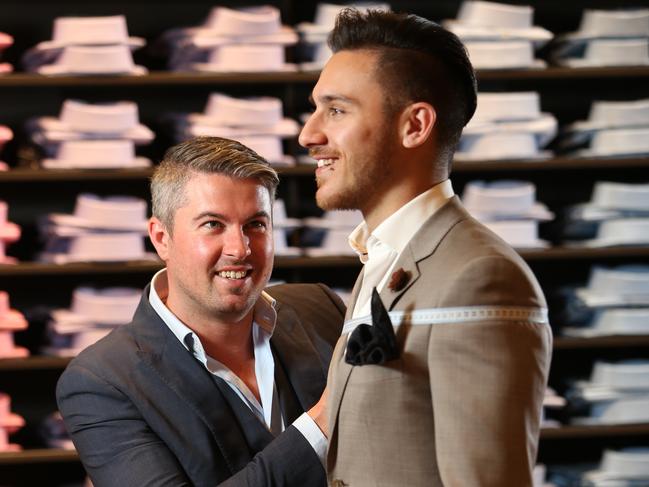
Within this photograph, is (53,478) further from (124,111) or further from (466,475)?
(466,475)

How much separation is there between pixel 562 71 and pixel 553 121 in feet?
0.63

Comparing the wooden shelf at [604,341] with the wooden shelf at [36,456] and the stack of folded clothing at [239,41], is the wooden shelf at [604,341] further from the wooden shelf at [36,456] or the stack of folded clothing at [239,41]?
the wooden shelf at [36,456]

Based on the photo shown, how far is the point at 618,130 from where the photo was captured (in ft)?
13.4

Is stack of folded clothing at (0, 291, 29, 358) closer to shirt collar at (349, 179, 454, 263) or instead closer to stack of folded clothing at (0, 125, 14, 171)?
stack of folded clothing at (0, 125, 14, 171)

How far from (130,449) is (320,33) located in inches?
85.5

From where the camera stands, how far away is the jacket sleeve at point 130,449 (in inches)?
80.7

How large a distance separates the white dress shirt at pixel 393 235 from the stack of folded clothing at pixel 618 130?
2576mm

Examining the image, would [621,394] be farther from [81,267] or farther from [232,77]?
[81,267]

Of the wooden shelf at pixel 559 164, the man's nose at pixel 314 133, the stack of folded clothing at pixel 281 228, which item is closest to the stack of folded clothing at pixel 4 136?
the stack of folded clothing at pixel 281 228

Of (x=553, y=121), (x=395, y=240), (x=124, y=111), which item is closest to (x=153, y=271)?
(x=124, y=111)

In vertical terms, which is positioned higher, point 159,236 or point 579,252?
point 159,236

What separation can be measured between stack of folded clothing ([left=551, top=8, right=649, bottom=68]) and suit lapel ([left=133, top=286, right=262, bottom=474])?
2396 millimetres

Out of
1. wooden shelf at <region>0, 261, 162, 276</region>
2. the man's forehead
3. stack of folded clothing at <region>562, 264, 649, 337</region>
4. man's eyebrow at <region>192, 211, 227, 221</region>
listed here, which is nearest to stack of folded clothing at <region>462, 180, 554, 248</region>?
stack of folded clothing at <region>562, 264, 649, 337</region>

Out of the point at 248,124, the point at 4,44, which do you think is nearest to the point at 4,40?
the point at 4,44
